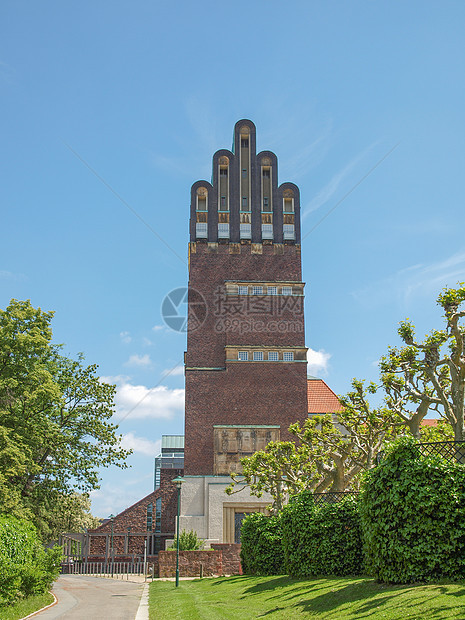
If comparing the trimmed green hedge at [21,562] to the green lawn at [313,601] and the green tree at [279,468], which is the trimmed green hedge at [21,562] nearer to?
the green lawn at [313,601]

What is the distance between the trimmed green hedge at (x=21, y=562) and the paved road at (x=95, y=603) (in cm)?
99

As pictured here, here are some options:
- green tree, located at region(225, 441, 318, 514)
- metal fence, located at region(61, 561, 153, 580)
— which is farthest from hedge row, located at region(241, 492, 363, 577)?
metal fence, located at region(61, 561, 153, 580)

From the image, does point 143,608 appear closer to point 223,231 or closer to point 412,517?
point 412,517

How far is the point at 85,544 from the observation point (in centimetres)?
4609

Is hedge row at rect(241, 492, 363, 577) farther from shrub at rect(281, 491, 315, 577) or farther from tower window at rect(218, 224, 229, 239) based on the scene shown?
tower window at rect(218, 224, 229, 239)

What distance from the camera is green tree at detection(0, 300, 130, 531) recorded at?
97.5 ft

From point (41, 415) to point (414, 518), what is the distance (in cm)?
2423

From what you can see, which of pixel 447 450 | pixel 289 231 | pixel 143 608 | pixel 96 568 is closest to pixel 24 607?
pixel 143 608

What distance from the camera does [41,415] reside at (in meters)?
32.3

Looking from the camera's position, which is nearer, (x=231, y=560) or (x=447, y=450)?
(x=447, y=450)

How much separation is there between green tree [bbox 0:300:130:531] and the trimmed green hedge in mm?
4841

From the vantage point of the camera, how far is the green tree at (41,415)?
29719 millimetres

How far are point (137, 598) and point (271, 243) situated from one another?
32.3 m

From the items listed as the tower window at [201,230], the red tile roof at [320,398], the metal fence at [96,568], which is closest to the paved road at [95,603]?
the metal fence at [96,568]
